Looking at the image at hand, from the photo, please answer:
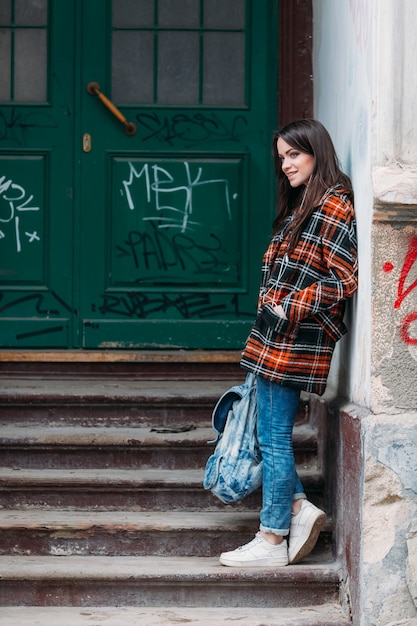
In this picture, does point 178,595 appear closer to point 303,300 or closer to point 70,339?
point 303,300

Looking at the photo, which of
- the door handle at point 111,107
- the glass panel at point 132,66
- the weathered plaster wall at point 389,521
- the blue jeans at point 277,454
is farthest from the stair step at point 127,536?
the glass panel at point 132,66

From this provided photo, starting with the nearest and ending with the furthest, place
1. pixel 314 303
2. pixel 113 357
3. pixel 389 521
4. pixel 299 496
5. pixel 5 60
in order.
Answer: pixel 389 521, pixel 314 303, pixel 299 496, pixel 113 357, pixel 5 60

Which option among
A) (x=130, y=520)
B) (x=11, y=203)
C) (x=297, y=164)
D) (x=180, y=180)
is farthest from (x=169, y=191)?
(x=130, y=520)

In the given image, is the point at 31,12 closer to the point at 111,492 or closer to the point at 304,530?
the point at 111,492

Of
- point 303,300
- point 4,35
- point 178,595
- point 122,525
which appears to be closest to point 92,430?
point 122,525

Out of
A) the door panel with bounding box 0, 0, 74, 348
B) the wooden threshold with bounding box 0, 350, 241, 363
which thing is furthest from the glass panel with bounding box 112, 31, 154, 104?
the wooden threshold with bounding box 0, 350, 241, 363

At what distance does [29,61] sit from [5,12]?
30cm

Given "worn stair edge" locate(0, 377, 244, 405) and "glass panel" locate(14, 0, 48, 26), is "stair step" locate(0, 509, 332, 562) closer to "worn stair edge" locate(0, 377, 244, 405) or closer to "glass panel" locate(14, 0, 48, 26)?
"worn stair edge" locate(0, 377, 244, 405)

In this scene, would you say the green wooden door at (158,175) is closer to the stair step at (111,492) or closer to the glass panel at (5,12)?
the glass panel at (5,12)

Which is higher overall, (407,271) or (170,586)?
(407,271)

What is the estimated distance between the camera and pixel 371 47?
156 inches

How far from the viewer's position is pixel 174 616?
424 cm

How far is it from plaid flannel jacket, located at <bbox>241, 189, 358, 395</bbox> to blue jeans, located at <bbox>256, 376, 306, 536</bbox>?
0.31 ft

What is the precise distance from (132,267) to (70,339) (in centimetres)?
54
